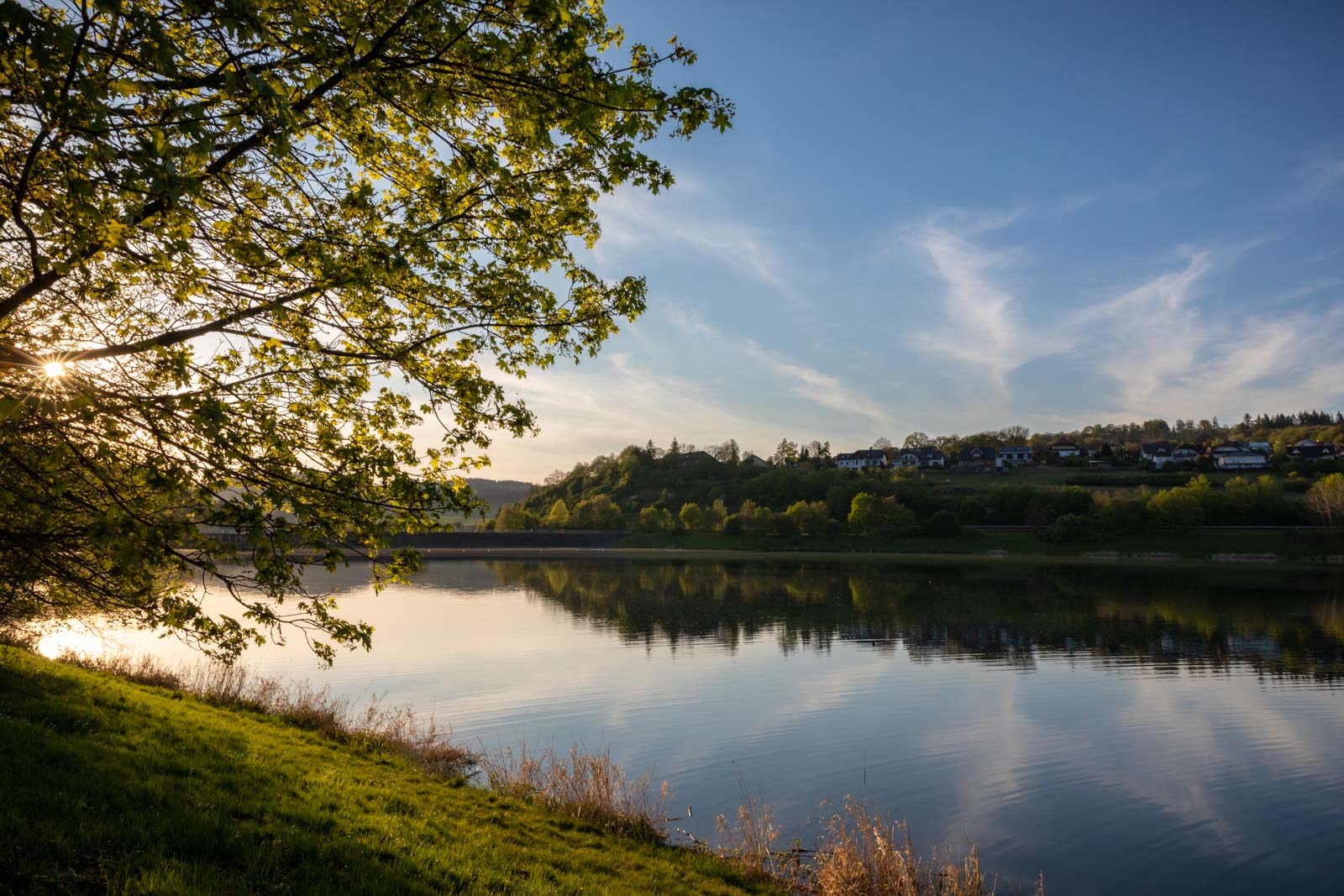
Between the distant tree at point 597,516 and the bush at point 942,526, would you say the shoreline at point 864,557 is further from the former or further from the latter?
the distant tree at point 597,516

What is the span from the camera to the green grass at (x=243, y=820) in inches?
257

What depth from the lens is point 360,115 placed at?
7.38 meters

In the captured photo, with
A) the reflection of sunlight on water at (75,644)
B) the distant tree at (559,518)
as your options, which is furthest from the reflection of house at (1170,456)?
the reflection of sunlight on water at (75,644)

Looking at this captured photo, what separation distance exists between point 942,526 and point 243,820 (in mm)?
126899

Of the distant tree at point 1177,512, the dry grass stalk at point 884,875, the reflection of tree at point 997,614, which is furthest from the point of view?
the distant tree at point 1177,512

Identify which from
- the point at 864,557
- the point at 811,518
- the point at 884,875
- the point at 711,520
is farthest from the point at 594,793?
the point at 711,520

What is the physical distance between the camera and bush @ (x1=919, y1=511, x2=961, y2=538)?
124375 mm

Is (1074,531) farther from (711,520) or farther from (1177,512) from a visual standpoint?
(711,520)

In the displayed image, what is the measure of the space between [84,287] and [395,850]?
631cm

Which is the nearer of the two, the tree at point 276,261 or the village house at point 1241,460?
the tree at point 276,261

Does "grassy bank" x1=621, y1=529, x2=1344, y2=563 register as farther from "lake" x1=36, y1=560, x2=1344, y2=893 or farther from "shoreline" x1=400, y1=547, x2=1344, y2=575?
"lake" x1=36, y1=560, x2=1344, y2=893

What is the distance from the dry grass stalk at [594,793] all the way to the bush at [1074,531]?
4494 inches

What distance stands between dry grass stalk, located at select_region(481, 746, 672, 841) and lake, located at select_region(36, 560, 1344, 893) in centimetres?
100

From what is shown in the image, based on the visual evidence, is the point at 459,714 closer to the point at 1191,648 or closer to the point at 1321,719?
the point at 1321,719
